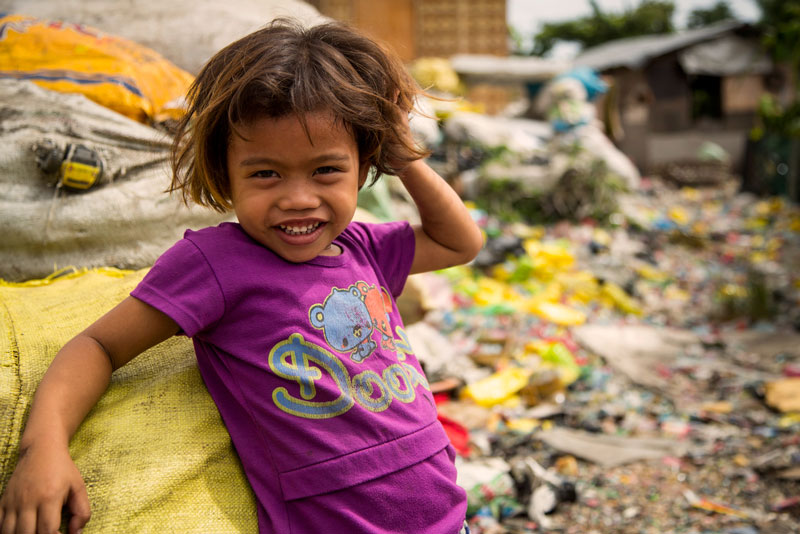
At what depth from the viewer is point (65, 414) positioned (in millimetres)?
959

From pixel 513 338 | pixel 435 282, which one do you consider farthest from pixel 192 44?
pixel 513 338

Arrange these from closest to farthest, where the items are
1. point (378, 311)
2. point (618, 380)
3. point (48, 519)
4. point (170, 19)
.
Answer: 1. point (48, 519)
2. point (378, 311)
3. point (170, 19)
4. point (618, 380)

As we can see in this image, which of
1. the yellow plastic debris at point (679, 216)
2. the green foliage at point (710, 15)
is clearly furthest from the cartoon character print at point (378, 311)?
the green foliage at point (710, 15)

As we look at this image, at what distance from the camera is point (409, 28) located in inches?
499

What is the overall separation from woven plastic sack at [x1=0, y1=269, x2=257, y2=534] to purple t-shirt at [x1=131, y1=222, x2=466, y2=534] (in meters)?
0.05

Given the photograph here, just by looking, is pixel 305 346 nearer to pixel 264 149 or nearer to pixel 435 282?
pixel 264 149

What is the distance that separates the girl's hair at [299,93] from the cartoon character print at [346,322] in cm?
27

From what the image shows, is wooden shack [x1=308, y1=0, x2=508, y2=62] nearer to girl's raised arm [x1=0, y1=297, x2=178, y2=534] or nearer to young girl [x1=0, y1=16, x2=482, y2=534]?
young girl [x1=0, y1=16, x2=482, y2=534]

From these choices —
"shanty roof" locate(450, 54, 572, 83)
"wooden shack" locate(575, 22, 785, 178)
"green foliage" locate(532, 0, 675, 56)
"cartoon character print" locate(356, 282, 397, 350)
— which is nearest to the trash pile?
"cartoon character print" locate(356, 282, 397, 350)

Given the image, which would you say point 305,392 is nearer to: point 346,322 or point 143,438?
point 346,322

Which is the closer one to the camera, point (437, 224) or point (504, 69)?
point (437, 224)

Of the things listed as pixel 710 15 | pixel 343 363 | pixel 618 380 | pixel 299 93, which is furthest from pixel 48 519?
pixel 710 15

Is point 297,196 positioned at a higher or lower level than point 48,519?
higher

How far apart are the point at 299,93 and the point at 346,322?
1.30 ft
